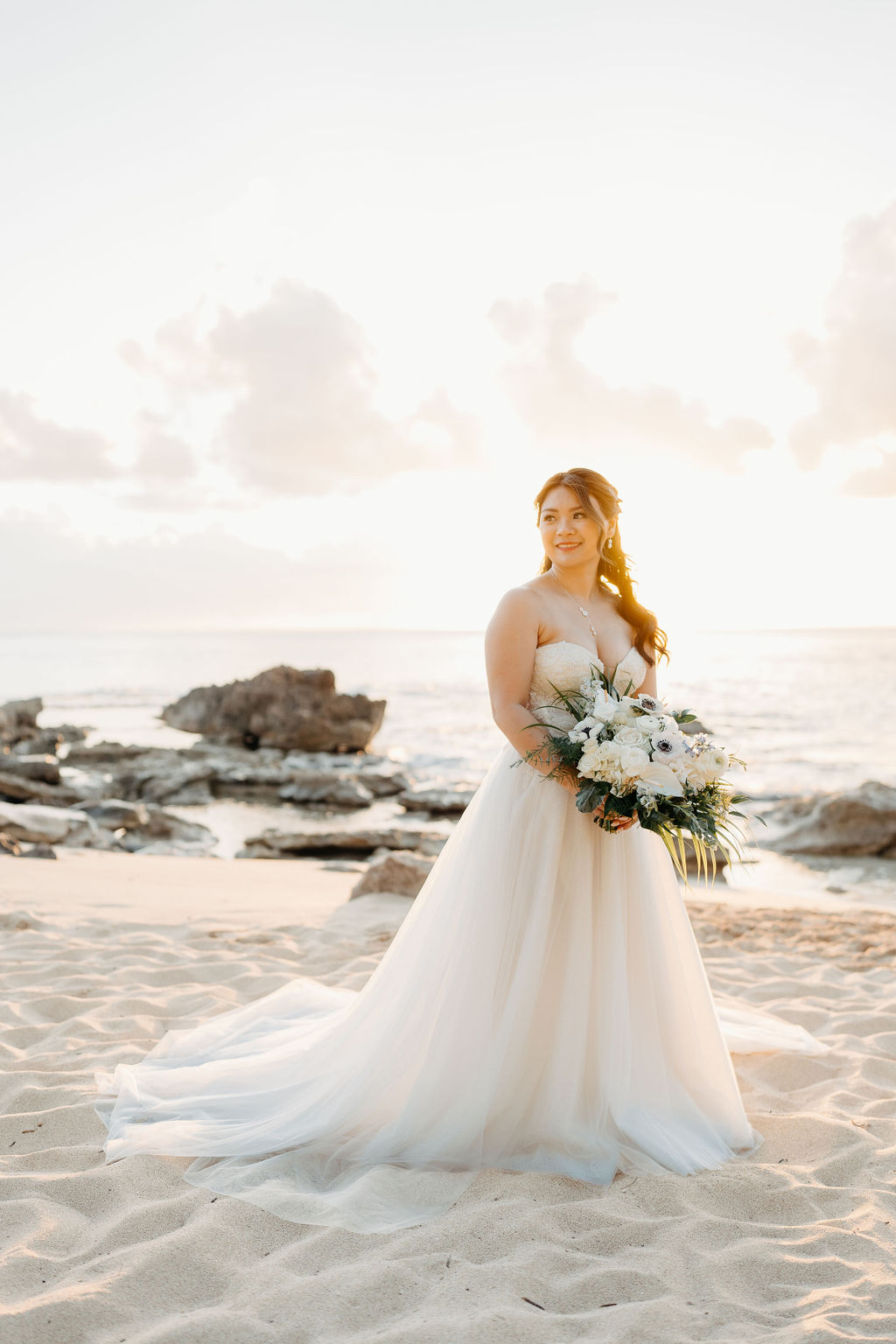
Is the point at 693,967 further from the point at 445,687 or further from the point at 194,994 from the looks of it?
the point at 445,687

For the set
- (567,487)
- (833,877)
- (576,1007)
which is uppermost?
(567,487)

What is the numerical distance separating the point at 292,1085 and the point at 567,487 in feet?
8.87

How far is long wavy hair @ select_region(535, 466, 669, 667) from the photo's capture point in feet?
13.0

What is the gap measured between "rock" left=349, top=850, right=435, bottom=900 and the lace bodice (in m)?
4.65

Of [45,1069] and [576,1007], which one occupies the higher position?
[576,1007]

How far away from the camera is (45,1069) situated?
408 cm

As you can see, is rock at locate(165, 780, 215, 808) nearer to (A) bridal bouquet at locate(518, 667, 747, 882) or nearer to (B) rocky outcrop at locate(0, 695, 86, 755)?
(B) rocky outcrop at locate(0, 695, 86, 755)

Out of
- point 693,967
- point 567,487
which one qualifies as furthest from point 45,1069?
point 567,487

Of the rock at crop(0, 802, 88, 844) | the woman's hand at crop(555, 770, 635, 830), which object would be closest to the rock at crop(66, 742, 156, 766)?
the rock at crop(0, 802, 88, 844)

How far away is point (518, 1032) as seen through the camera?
3.42 m

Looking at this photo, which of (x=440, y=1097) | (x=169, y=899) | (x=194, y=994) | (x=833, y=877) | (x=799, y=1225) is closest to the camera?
(x=799, y=1225)

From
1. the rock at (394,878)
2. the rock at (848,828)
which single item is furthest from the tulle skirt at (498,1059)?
the rock at (848,828)

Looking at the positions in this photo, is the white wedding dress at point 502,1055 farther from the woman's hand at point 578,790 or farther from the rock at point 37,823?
the rock at point 37,823

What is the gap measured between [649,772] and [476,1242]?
1544 millimetres
